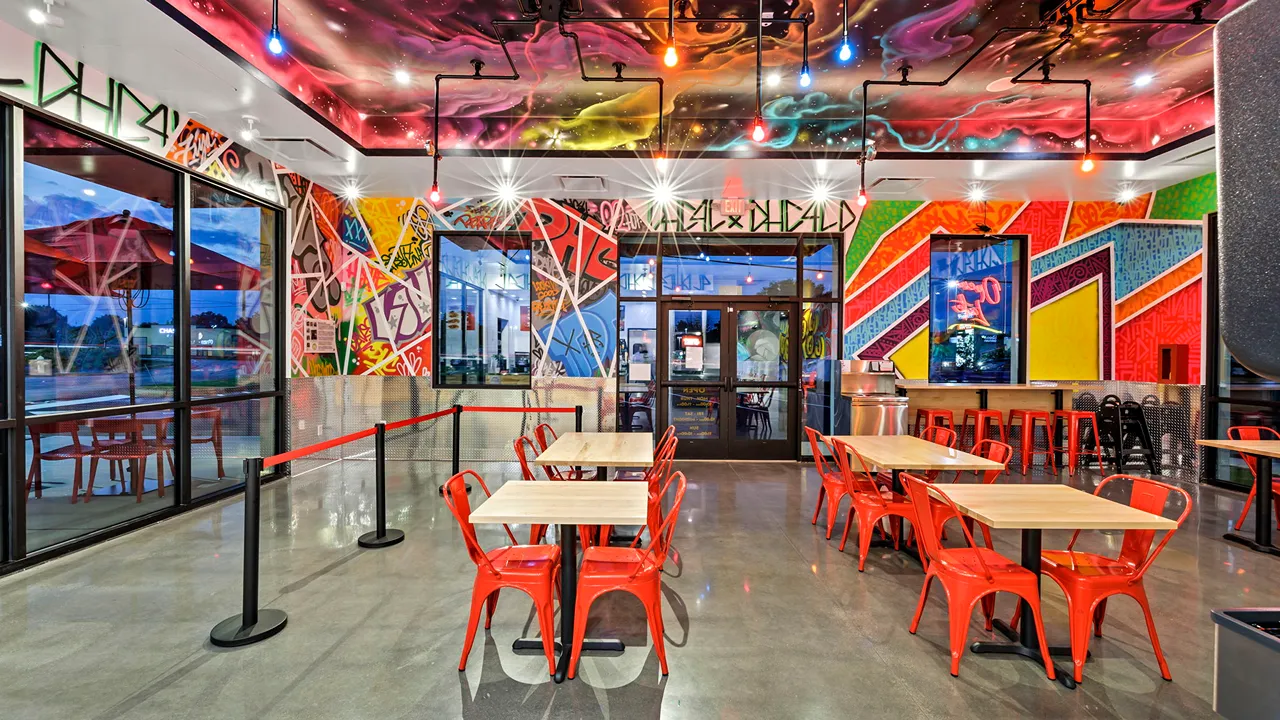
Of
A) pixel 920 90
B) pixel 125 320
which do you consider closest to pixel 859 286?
pixel 920 90

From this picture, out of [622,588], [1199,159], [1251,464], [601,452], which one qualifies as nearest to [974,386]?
[1251,464]

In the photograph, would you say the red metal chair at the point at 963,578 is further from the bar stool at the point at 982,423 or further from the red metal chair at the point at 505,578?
the bar stool at the point at 982,423

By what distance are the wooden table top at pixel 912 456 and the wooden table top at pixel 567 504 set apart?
6.43 ft

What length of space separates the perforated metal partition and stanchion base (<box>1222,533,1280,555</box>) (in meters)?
6.34

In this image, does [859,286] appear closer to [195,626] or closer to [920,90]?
[920,90]

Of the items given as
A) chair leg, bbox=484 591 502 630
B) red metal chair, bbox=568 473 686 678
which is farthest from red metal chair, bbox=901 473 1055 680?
chair leg, bbox=484 591 502 630

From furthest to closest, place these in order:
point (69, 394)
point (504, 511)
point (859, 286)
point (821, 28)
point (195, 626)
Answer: point (859, 286) → point (821, 28) → point (69, 394) → point (195, 626) → point (504, 511)

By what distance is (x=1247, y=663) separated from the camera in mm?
934

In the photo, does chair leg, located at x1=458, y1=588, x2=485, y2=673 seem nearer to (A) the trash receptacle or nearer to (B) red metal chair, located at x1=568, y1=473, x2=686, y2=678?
(B) red metal chair, located at x1=568, y1=473, x2=686, y2=678

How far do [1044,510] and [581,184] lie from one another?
20.2ft

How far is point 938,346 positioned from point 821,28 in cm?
523

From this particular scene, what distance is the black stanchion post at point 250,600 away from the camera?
A: 2998 mm

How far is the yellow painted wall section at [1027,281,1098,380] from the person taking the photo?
7.90 metres

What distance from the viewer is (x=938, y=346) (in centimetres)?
827
